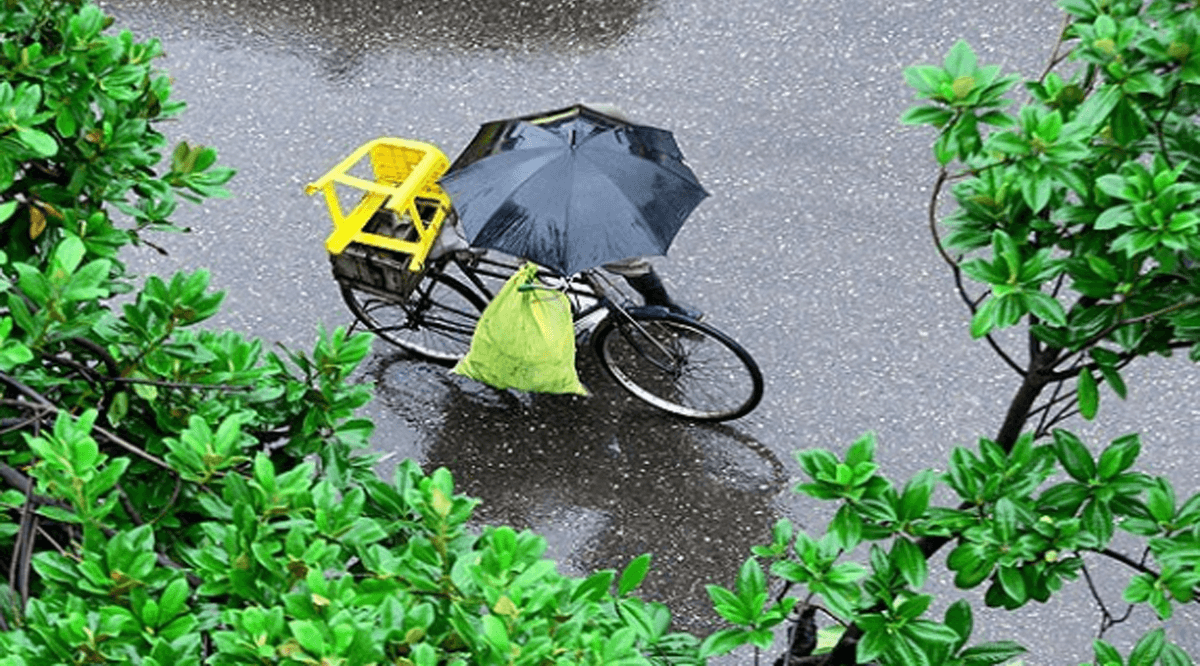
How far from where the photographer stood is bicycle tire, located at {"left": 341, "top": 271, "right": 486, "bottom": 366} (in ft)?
22.5

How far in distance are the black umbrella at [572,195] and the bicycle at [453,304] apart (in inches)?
15.2

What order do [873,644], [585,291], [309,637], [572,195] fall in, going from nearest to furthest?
[309,637]
[873,644]
[572,195]
[585,291]

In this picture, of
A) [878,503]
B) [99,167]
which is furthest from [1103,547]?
[99,167]

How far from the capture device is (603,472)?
6.91 metres

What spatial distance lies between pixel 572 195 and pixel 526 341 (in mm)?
761

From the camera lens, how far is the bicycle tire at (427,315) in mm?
6848

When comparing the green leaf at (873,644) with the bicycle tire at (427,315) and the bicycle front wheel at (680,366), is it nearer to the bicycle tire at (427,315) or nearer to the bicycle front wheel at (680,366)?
the bicycle front wheel at (680,366)

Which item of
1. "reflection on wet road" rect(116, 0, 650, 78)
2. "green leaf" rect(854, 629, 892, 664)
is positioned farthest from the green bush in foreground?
"reflection on wet road" rect(116, 0, 650, 78)

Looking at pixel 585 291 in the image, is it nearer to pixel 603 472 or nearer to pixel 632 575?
pixel 603 472

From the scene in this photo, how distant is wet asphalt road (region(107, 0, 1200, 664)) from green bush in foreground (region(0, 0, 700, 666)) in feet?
10.0

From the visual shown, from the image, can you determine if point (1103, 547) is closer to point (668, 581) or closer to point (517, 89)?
point (668, 581)

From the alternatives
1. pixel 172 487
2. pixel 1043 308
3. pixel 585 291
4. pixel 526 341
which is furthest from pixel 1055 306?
pixel 585 291

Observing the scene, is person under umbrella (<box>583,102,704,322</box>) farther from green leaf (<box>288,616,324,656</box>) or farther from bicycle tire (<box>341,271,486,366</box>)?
green leaf (<box>288,616,324,656</box>)

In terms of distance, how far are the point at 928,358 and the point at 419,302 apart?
2612 mm
